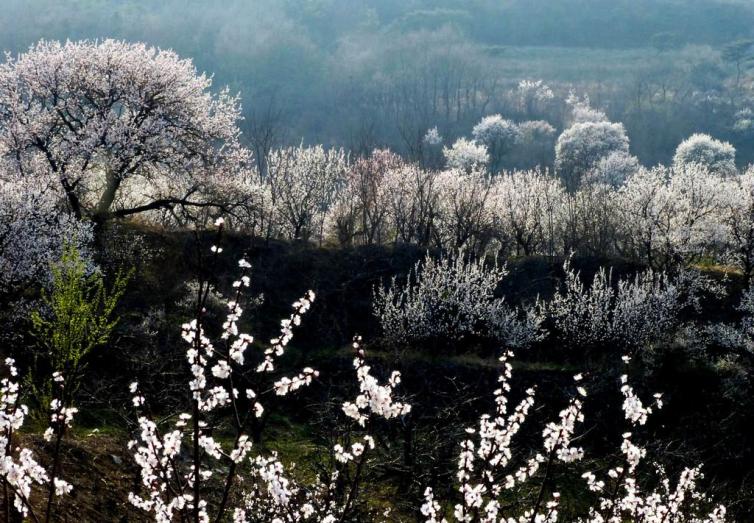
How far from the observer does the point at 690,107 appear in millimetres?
133000

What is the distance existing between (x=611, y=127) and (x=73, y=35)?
Result: 146632 mm

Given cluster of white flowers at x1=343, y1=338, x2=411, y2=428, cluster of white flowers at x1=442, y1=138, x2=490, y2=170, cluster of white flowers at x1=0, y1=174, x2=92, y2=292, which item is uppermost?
cluster of white flowers at x1=343, y1=338, x2=411, y2=428

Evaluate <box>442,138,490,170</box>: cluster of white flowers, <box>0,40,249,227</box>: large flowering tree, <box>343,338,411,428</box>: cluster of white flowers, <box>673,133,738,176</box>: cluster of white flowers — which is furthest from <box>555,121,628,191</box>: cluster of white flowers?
<box>343,338,411,428</box>: cluster of white flowers

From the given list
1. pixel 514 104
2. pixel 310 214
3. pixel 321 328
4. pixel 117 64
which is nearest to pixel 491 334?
pixel 321 328

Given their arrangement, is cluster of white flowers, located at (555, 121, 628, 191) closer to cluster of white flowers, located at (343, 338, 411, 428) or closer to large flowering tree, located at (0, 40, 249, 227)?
large flowering tree, located at (0, 40, 249, 227)

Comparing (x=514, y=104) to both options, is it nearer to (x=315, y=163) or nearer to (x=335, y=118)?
(x=335, y=118)

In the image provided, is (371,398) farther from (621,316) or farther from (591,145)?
(591,145)

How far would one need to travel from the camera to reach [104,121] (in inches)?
1168

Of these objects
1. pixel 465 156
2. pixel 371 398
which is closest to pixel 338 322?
pixel 371 398

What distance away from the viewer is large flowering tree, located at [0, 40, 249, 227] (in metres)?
29.6

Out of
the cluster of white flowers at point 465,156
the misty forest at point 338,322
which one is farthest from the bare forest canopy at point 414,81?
the misty forest at point 338,322

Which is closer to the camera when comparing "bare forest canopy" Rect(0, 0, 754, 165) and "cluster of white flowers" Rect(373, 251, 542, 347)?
"cluster of white flowers" Rect(373, 251, 542, 347)

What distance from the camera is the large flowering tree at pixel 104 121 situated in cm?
2956

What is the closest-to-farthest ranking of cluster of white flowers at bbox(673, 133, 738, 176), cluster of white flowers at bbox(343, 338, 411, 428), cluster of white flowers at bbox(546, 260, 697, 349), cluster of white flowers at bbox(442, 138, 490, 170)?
1. cluster of white flowers at bbox(343, 338, 411, 428)
2. cluster of white flowers at bbox(546, 260, 697, 349)
3. cluster of white flowers at bbox(673, 133, 738, 176)
4. cluster of white flowers at bbox(442, 138, 490, 170)
